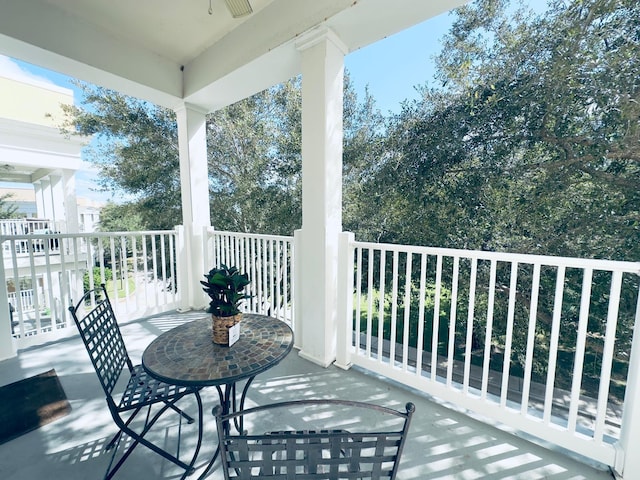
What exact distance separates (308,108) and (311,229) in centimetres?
104

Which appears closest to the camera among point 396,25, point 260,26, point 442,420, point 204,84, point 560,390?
point 442,420

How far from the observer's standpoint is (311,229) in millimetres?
2467

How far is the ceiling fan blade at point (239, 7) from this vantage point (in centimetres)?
207

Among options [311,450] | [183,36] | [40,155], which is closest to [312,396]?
[311,450]

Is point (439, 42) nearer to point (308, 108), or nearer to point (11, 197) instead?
point (308, 108)

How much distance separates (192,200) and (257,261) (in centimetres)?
134

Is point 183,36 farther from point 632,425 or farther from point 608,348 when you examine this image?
point 632,425

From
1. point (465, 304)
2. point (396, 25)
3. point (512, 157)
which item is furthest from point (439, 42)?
point (465, 304)

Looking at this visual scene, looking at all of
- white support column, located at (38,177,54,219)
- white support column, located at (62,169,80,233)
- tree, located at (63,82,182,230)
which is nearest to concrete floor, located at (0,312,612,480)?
tree, located at (63,82,182,230)

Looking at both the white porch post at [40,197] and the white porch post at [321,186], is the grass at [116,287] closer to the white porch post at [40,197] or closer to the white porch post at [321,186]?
the white porch post at [321,186]

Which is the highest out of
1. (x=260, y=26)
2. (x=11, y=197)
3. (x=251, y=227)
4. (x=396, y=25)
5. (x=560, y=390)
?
(x=260, y=26)

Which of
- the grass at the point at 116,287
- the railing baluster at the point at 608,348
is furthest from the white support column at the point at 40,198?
the railing baluster at the point at 608,348

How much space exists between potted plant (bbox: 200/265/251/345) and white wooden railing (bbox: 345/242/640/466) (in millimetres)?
1080

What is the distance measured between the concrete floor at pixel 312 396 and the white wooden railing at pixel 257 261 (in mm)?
979
